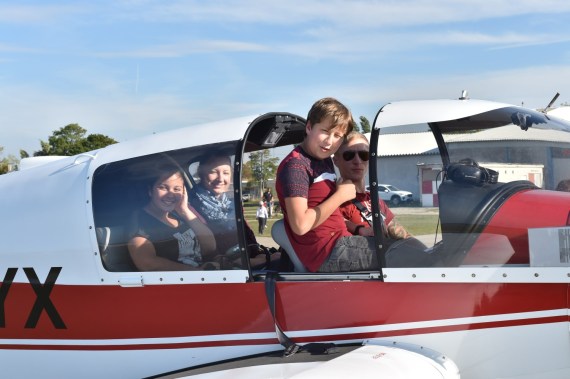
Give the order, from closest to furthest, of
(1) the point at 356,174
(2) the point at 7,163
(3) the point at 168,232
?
1. (3) the point at 168,232
2. (1) the point at 356,174
3. (2) the point at 7,163

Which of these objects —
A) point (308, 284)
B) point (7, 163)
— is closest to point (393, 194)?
point (308, 284)

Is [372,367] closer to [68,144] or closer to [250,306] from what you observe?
[250,306]

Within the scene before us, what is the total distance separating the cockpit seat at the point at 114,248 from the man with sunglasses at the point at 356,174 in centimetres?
130

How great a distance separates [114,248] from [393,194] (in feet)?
5.44

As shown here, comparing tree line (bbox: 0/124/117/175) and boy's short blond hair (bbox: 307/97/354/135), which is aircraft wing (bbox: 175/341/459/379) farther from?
tree line (bbox: 0/124/117/175)

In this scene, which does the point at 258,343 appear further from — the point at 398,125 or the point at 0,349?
the point at 0,349

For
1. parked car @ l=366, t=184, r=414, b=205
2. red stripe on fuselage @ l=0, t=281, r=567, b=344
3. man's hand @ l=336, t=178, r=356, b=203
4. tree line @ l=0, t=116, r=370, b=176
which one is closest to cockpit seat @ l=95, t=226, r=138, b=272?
red stripe on fuselage @ l=0, t=281, r=567, b=344

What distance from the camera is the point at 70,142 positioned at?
44375 mm

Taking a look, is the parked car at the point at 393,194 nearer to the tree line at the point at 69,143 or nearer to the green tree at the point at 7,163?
the green tree at the point at 7,163

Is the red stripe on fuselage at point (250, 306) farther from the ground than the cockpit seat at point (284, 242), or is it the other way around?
the cockpit seat at point (284, 242)

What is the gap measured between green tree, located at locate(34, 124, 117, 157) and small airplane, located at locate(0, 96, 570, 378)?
38.0 metres

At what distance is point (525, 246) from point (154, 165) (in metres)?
2.14

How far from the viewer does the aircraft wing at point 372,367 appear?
3.00 m

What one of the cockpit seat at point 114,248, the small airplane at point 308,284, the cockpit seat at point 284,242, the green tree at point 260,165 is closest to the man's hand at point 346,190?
the small airplane at point 308,284
